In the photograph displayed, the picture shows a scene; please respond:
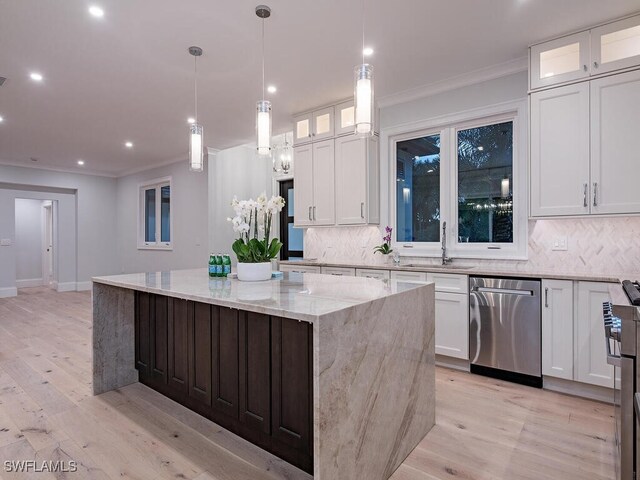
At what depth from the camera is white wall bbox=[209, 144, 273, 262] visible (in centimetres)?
665

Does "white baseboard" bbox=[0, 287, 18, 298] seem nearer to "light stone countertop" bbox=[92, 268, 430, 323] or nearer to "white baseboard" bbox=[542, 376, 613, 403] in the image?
"light stone countertop" bbox=[92, 268, 430, 323]

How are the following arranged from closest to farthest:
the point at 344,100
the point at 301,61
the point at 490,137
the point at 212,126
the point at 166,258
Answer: the point at 301,61 → the point at 490,137 → the point at 344,100 → the point at 212,126 → the point at 166,258

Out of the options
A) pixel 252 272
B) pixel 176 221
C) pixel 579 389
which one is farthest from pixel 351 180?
pixel 176 221

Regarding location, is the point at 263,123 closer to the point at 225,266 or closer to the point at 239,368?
the point at 225,266

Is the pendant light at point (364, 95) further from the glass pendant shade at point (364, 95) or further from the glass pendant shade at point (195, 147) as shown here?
the glass pendant shade at point (195, 147)

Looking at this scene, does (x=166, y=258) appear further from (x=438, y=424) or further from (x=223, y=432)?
(x=438, y=424)

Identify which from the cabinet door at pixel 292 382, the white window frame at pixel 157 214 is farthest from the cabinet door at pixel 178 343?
the white window frame at pixel 157 214

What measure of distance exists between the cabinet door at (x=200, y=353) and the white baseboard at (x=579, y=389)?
8.96 feet

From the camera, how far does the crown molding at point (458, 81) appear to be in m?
3.49

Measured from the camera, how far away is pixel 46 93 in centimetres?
414

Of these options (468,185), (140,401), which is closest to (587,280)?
(468,185)

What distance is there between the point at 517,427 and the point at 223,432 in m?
1.95

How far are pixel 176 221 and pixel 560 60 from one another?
6765 millimetres

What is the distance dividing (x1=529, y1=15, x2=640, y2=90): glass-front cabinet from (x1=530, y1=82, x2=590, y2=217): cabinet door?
4.5 inches
